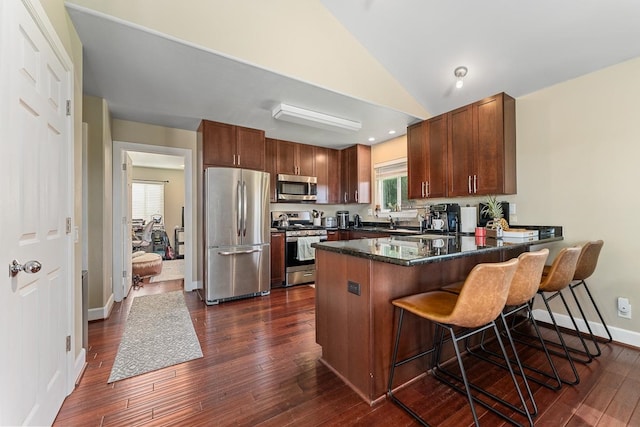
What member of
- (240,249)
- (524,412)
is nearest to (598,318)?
(524,412)

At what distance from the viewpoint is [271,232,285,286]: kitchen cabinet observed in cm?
414

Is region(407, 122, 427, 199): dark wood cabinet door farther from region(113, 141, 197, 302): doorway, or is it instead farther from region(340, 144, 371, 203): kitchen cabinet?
region(113, 141, 197, 302): doorway

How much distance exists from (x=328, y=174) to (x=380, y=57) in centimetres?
247

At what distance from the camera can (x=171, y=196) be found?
25.4ft

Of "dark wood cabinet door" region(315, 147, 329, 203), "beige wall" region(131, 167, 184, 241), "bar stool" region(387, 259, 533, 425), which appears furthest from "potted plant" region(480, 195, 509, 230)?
"beige wall" region(131, 167, 184, 241)

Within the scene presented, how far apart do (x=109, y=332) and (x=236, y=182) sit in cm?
207

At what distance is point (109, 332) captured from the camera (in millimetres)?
2605

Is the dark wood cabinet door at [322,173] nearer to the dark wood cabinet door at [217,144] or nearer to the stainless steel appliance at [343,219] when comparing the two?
the stainless steel appliance at [343,219]

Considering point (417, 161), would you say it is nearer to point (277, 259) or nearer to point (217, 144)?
point (277, 259)

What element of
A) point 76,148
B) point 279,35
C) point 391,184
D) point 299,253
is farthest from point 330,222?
point 76,148

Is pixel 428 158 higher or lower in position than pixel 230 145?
lower

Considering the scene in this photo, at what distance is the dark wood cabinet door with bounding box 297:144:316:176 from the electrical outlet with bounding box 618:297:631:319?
13.4 feet

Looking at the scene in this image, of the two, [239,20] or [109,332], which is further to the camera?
[109,332]

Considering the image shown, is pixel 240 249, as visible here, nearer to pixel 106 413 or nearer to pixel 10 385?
pixel 106 413
